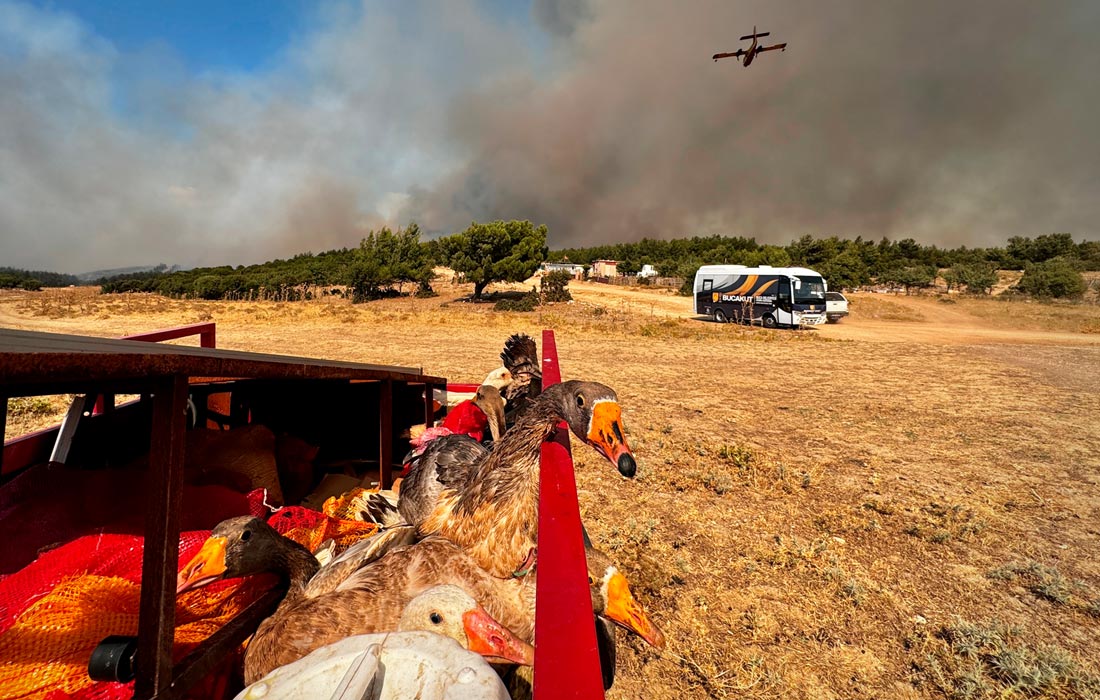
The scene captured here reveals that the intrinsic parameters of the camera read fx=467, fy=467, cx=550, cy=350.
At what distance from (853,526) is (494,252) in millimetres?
41050

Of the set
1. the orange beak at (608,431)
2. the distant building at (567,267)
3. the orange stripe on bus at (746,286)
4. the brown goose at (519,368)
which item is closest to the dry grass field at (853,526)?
the brown goose at (519,368)

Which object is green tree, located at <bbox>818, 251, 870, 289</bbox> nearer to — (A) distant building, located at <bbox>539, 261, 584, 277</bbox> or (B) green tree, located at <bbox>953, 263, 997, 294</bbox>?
(B) green tree, located at <bbox>953, 263, 997, 294</bbox>

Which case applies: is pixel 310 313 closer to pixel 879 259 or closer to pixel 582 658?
pixel 582 658

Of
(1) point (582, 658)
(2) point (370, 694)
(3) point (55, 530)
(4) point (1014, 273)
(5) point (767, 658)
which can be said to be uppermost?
(4) point (1014, 273)

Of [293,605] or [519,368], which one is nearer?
[293,605]

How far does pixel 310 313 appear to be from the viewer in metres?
30.3

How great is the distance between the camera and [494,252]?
4391 cm

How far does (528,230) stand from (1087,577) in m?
43.3

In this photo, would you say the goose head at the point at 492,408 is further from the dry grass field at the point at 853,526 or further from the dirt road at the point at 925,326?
the dirt road at the point at 925,326

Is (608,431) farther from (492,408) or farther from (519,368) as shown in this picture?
(519,368)

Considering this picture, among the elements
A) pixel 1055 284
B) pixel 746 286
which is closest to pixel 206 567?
pixel 746 286

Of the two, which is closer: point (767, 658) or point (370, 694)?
point (370, 694)

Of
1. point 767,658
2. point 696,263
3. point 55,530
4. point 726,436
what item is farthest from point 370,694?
point 696,263

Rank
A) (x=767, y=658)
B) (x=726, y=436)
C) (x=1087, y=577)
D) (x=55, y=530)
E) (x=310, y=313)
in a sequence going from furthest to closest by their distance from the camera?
(x=310, y=313) → (x=726, y=436) → (x=1087, y=577) → (x=767, y=658) → (x=55, y=530)
